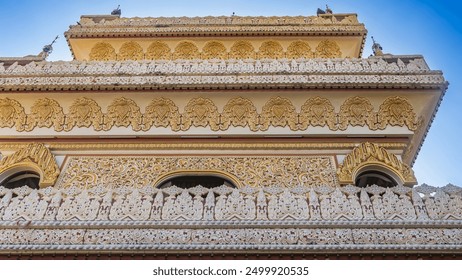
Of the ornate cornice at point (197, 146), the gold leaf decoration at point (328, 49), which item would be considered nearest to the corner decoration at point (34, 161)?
the ornate cornice at point (197, 146)

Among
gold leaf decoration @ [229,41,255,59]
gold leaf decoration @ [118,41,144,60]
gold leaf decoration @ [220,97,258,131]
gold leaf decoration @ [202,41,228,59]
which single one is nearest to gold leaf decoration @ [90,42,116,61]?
gold leaf decoration @ [118,41,144,60]

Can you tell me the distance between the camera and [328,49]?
27.9 feet

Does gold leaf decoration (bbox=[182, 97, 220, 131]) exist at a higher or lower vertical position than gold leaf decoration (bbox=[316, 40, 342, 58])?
lower

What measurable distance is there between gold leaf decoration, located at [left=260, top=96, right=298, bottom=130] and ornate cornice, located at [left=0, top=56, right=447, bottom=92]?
22 cm

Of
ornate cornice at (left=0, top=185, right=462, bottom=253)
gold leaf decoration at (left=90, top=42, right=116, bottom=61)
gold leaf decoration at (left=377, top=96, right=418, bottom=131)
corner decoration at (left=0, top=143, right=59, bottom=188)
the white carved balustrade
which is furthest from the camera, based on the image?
gold leaf decoration at (left=90, top=42, right=116, bottom=61)

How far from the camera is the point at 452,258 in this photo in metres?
3.42

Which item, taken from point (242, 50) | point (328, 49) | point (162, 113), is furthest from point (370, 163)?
point (242, 50)

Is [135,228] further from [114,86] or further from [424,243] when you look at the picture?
[114,86]

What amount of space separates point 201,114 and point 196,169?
2.67 feet

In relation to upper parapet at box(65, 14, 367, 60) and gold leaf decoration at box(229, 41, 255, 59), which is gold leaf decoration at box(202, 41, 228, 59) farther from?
gold leaf decoration at box(229, 41, 255, 59)

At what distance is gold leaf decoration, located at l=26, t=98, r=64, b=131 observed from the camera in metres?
5.86

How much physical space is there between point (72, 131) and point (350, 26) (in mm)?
5580

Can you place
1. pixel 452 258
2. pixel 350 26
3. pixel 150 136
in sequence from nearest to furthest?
pixel 452 258
pixel 150 136
pixel 350 26

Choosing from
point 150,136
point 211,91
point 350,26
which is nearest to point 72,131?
point 150,136
